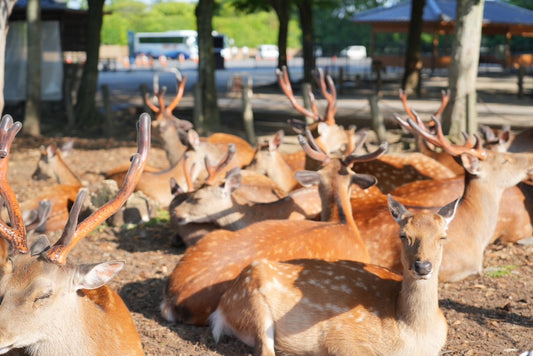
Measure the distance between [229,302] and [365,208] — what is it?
190 centimetres

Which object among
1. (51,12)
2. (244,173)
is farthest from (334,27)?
(244,173)

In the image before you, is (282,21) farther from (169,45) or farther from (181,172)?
A: (169,45)

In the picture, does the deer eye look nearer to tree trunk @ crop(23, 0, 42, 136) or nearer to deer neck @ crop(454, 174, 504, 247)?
deer neck @ crop(454, 174, 504, 247)

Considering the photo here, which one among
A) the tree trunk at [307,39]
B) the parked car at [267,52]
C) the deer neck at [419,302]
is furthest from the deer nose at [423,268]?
the parked car at [267,52]

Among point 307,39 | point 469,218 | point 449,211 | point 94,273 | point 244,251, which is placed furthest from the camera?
point 307,39

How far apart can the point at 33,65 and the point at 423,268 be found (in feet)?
31.0

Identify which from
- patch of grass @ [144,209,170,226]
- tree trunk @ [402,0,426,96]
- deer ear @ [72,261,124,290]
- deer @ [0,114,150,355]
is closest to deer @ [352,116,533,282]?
patch of grass @ [144,209,170,226]

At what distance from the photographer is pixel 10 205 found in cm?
318

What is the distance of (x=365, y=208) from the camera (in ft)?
18.1

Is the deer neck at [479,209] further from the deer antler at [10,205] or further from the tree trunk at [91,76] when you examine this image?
the tree trunk at [91,76]

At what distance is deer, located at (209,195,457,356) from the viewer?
3512 millimetres

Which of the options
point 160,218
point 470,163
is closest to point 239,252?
point 470,163

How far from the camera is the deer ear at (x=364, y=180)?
5.02m

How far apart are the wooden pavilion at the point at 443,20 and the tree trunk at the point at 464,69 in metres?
15.5
